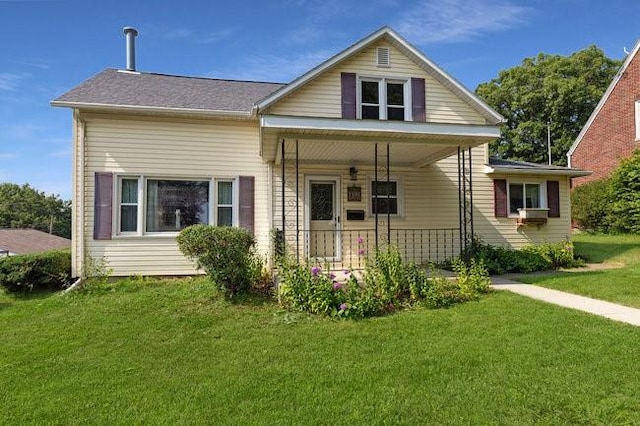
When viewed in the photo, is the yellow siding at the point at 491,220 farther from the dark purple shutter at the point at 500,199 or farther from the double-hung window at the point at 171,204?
the double-hung window at the point at 171,204

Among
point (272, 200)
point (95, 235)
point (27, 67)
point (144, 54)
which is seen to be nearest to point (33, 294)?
point (95, 235)

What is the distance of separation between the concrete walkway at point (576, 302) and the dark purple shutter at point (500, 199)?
3095 mm

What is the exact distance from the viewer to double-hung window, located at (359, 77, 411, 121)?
9.35m

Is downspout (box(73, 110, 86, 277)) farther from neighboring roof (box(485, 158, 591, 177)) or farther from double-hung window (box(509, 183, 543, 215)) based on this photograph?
double-hung window (box(509, 183, 543, 215))

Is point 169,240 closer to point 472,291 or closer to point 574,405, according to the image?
point 472,291

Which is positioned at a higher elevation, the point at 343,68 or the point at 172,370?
the point at 343,68

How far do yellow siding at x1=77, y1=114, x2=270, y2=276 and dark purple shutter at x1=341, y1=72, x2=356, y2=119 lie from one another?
7.15 ft

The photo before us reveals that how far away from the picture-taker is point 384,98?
941 centimetres

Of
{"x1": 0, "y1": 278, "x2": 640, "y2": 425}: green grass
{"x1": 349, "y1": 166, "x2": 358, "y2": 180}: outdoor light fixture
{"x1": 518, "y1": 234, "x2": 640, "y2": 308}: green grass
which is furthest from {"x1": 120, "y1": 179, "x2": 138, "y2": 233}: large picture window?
{"x1": 518, "y1": 234, "x2": 640, "y2": 308}: green grass

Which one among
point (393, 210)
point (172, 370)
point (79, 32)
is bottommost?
point (172, 370)

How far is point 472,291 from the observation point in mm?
6410

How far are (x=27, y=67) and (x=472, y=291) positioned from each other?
483 inches

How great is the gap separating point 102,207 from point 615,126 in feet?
67.2

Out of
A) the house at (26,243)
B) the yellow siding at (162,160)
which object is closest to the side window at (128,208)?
the yellow siding at (162,160)
